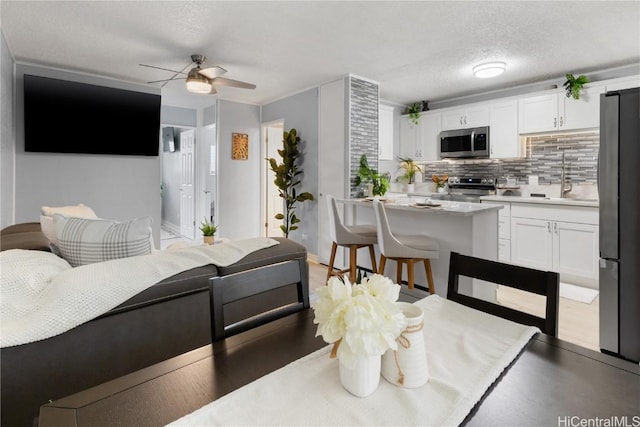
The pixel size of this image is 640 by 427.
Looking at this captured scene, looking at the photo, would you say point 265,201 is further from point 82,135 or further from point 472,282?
point 472,282

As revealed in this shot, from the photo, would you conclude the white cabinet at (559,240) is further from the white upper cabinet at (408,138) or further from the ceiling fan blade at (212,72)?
the ceiling fan blade at (212,72)

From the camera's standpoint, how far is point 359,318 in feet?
2.16

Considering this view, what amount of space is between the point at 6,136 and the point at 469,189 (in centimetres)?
569

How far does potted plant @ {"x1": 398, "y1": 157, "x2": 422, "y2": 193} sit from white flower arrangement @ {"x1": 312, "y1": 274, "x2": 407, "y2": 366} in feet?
17.5

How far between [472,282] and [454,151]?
2902mm

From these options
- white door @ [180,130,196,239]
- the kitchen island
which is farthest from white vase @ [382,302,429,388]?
white door @ [180,130,196,239]

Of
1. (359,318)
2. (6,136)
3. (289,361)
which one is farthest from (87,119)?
(359,318)

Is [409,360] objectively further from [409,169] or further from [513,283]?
[409,169]

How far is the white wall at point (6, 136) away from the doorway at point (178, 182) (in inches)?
117

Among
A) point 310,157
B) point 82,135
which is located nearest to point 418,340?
point 310,157

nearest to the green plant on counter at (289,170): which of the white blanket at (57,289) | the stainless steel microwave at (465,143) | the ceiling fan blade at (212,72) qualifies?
the ceiling fan blade at (212,72)

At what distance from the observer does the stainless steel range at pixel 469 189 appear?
491 centimetres

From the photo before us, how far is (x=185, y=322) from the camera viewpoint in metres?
1.50

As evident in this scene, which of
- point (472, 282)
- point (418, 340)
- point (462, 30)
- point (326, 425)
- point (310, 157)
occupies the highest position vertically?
point (462, 30)
